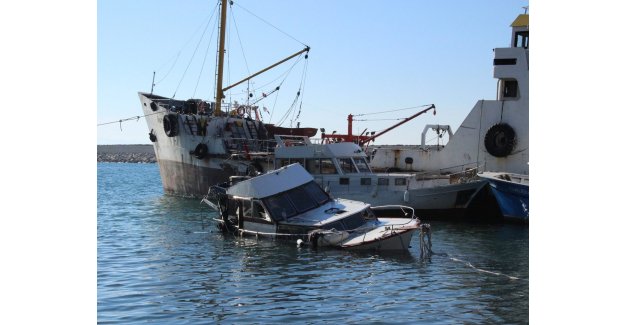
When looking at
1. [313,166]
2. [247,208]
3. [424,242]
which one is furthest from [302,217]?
[313,166]

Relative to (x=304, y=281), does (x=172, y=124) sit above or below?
above

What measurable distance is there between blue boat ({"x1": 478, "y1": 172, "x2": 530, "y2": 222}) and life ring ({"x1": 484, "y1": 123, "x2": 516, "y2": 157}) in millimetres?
3617

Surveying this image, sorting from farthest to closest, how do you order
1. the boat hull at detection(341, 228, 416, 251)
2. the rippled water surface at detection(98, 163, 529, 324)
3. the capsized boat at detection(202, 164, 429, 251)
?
the capsized boat at detection(202, 164, 429, 251) < the boat hull at detection(341, 228, 416, 251) < the rippled water surface at detection(98, 163, 529, 324)

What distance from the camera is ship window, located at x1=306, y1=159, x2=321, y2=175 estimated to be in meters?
30.1

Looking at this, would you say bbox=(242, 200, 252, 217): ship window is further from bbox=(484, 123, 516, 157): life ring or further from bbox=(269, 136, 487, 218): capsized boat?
bbox=(484, 123, 516, 157): life ring

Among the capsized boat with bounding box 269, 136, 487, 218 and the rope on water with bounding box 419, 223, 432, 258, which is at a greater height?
the capsized boat with bounding box 269, 136, 487, 218

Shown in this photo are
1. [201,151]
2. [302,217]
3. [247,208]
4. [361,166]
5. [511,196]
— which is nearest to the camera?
[302,217]

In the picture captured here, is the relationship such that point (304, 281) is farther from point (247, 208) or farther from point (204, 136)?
point (204, 136)

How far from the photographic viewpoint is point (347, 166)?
30.5 m

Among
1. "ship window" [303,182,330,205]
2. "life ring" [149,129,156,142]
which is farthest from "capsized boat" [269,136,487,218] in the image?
"life ring" [149,129,156,142]

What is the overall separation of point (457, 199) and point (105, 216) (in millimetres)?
17045

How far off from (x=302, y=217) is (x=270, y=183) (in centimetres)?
158

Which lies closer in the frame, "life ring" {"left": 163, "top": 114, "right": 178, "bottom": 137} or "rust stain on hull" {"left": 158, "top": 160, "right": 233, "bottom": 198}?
"rust stain on hull" {"left": 158, "top": 160, "right": 233, "bottom": 198}
